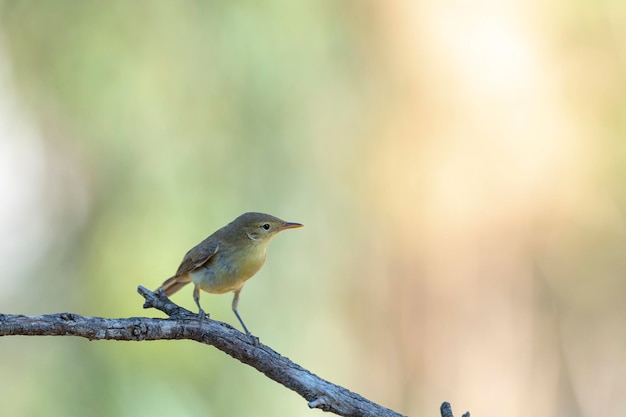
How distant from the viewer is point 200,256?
4.10m

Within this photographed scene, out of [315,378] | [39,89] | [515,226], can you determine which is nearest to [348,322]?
[515,226]

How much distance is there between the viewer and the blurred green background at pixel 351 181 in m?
6.65

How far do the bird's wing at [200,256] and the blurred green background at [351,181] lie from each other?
2102 millimetres

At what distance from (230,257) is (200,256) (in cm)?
19

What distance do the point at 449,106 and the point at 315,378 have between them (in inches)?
204

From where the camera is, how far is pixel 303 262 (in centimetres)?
742

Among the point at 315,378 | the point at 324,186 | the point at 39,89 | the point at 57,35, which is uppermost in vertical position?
the point at 57,35

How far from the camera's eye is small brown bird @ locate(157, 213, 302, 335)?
400cm

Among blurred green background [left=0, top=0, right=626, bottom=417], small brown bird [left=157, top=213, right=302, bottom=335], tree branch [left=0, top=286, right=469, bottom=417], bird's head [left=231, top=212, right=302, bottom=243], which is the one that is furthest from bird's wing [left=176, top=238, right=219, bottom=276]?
blurred green background [left=0, top=0, right=626, bottom=417]

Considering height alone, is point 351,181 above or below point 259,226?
above

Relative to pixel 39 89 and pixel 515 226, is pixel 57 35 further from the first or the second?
pixel 515 226

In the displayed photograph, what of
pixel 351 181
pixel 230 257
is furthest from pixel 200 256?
pixel 351 181

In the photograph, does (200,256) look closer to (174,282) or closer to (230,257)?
(230,257)

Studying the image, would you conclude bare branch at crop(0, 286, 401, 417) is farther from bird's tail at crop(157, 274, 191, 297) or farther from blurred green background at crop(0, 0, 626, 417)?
blurred green background at crop(0, 0, 626, 417)
